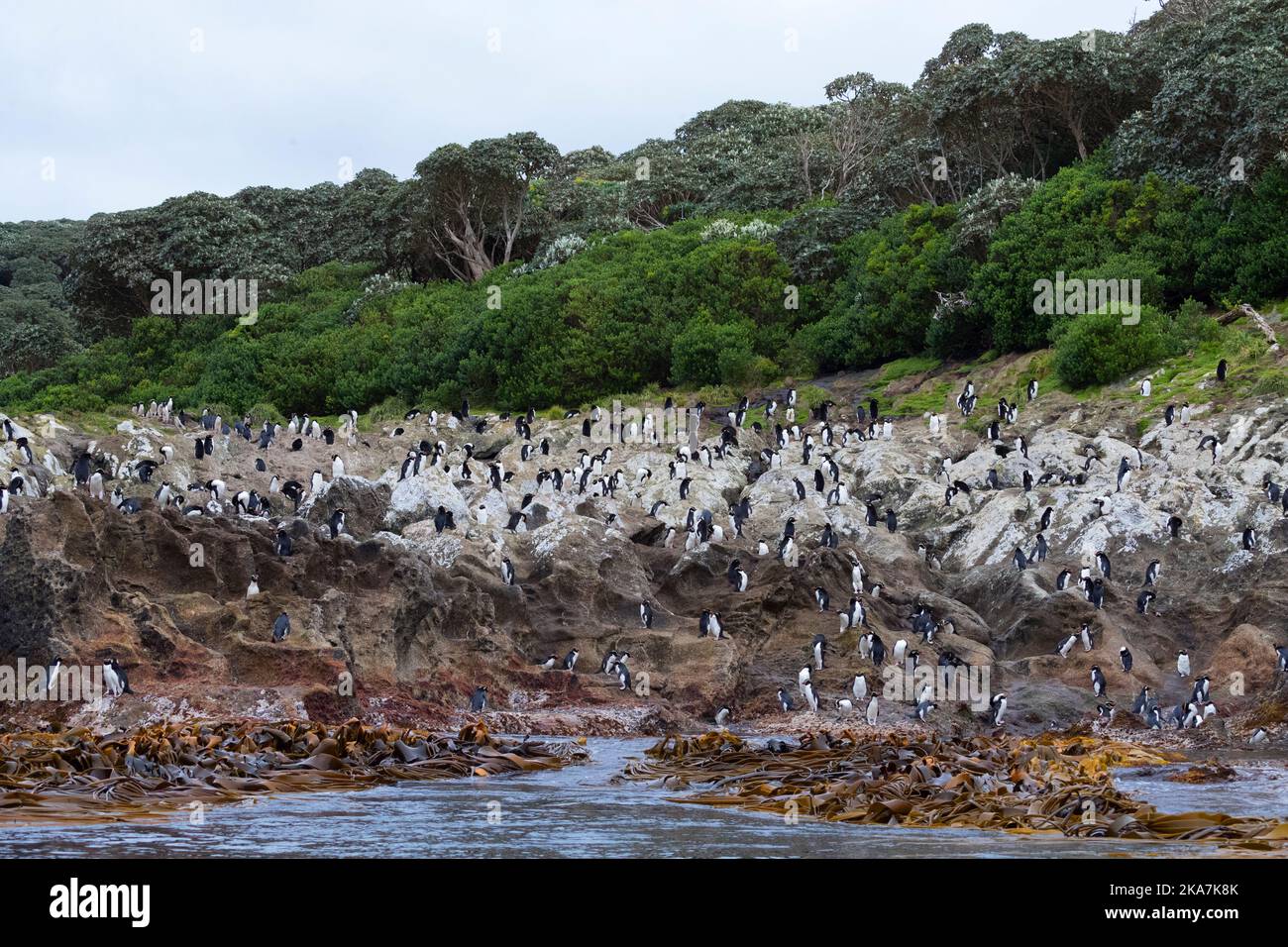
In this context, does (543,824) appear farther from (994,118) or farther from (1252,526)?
(994,118)

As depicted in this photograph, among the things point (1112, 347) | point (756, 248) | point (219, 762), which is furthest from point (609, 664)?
point (756, 248)

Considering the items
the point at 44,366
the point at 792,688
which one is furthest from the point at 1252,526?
the point at 44,366

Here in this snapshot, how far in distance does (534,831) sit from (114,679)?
8319 millimetres

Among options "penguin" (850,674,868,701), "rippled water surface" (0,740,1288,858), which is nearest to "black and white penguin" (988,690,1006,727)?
"penguin" (850,674,868,701)

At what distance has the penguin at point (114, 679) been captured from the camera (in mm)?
19531

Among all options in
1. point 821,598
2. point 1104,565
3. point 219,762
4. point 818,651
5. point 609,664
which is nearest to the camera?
point 219,762

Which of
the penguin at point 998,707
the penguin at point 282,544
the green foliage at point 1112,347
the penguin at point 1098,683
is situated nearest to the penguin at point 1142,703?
the penguin at point 1098,683

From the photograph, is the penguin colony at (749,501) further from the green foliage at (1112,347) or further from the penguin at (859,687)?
the green foliage at (1112,347)

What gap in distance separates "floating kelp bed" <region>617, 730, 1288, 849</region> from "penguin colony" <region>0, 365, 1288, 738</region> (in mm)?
3643

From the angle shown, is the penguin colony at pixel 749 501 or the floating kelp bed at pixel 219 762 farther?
the penguin colony at pixel 749 501

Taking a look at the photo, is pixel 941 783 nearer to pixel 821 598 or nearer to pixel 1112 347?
pixel 821 598

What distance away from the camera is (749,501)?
3291 centimetres

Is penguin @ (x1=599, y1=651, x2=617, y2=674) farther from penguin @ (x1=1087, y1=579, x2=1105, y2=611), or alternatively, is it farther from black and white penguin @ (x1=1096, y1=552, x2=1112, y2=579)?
black and white penguin @ (x1=1096, y1=552, x2=1112, y2=579)

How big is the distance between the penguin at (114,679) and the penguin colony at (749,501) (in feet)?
0.06
